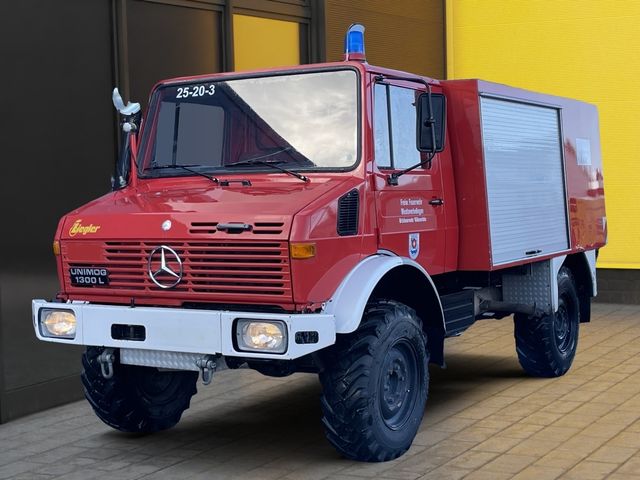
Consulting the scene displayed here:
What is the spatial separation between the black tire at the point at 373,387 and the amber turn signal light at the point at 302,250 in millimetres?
689

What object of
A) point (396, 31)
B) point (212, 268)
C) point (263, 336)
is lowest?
point (263, 336)

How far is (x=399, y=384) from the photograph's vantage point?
23.2 ft

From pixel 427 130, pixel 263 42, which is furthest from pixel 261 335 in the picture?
pixel 263 42

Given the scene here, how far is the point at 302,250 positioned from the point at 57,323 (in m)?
1.76

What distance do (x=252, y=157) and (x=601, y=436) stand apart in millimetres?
2967

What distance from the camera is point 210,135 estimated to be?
292 inches

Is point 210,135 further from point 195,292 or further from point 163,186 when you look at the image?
point 195,292

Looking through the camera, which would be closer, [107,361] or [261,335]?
A: [261,335]

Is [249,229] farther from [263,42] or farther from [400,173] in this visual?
[263,42]

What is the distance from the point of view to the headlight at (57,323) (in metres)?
6.88

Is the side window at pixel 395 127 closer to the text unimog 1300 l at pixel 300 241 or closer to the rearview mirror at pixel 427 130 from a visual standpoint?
the text unimog 1300 l at pixel 300 241

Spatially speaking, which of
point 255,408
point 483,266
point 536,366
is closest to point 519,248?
point 483,266

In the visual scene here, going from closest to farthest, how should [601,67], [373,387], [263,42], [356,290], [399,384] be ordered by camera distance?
1. [356,290]
2. [373,387]
3. [399,384]
4. [263,42]
5. [601,67]

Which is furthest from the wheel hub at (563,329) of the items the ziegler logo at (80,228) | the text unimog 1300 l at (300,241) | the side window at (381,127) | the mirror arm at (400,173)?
the ziegler logo at (80,228)
